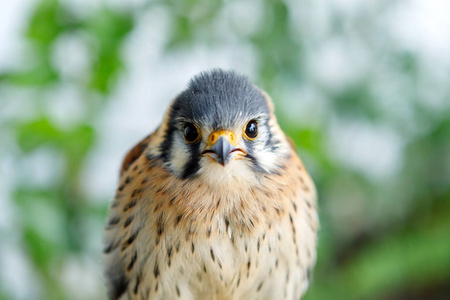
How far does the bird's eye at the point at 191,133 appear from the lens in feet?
4.34

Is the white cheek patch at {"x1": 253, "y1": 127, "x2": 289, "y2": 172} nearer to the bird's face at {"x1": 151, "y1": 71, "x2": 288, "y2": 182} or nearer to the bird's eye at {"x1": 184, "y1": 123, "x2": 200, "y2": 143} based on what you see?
the bird's face at {"x1": 151, "y1": 71, "x2": 288, "y2": 182}

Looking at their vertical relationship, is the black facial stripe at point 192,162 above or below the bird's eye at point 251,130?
below

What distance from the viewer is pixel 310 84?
2.38 m

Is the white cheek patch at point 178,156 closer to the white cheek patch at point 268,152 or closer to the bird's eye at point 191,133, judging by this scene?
the bird's eye at point 191,133

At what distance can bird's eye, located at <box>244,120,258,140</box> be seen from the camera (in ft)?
4.44

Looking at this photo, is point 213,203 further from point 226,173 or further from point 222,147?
point 222,147

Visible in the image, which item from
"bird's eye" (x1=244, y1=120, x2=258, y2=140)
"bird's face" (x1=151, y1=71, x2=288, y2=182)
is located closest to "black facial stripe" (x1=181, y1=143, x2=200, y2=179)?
"bird's face" (x1=151, y1=71, x2=288, y2=182)

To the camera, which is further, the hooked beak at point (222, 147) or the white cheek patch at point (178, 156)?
the white cheek patch at point (178, 156)

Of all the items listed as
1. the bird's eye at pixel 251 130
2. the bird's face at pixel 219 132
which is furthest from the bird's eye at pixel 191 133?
the bird's eye at pixel 251 130

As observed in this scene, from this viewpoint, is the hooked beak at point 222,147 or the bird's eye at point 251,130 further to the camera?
the bird's eye at point 251,130

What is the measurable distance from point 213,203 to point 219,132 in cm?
20

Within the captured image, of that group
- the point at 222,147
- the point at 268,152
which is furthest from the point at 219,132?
the point at 268,152

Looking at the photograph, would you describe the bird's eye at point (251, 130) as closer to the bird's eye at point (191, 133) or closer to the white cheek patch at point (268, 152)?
the white cheek patch at point (268, 152)

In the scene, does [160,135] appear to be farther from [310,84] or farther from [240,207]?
[310,84]
